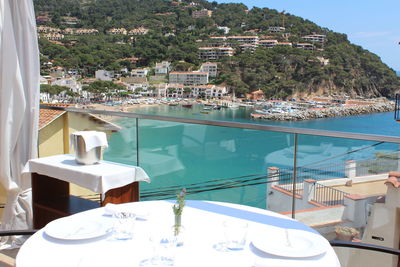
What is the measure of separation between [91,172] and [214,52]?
7155 cm

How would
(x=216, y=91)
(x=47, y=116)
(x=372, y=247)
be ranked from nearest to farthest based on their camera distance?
(x=372, y=247) → (x=47, y=116) → (x=216, y=91)

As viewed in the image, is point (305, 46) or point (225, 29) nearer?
point (305, 46)

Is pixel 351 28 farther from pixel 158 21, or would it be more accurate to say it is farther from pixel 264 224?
pixel 264 224

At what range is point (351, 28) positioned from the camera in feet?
329

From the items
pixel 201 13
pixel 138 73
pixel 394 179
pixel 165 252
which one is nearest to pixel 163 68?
pixel 138 73

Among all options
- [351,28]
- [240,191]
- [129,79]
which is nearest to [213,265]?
[240,191]

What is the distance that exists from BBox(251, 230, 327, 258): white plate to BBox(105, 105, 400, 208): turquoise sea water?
117 centimetres

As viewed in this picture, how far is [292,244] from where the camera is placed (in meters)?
1.12

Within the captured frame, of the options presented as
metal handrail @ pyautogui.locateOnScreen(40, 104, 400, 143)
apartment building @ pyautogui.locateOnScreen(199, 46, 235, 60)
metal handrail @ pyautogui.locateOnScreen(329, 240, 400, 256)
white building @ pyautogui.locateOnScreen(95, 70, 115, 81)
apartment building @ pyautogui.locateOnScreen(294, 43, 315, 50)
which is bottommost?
metal handrail @ pyautogui.locateOnScreen(329, 240, 400, 256)

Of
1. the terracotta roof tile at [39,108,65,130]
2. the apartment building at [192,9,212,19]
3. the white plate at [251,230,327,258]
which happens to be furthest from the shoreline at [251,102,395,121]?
the apartment building at [192,9,212,19]

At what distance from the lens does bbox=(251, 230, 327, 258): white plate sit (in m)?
1.06

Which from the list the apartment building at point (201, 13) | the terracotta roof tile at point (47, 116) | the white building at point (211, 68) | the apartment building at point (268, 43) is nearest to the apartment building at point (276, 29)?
the apartment building at point (268, 43)

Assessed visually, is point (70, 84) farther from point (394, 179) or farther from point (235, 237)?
point (235, 237)

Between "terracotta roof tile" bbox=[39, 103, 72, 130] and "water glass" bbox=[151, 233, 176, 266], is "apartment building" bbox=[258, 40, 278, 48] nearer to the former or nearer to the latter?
"terracotta roof tile" bbox=[39, 103, 72, 130]
